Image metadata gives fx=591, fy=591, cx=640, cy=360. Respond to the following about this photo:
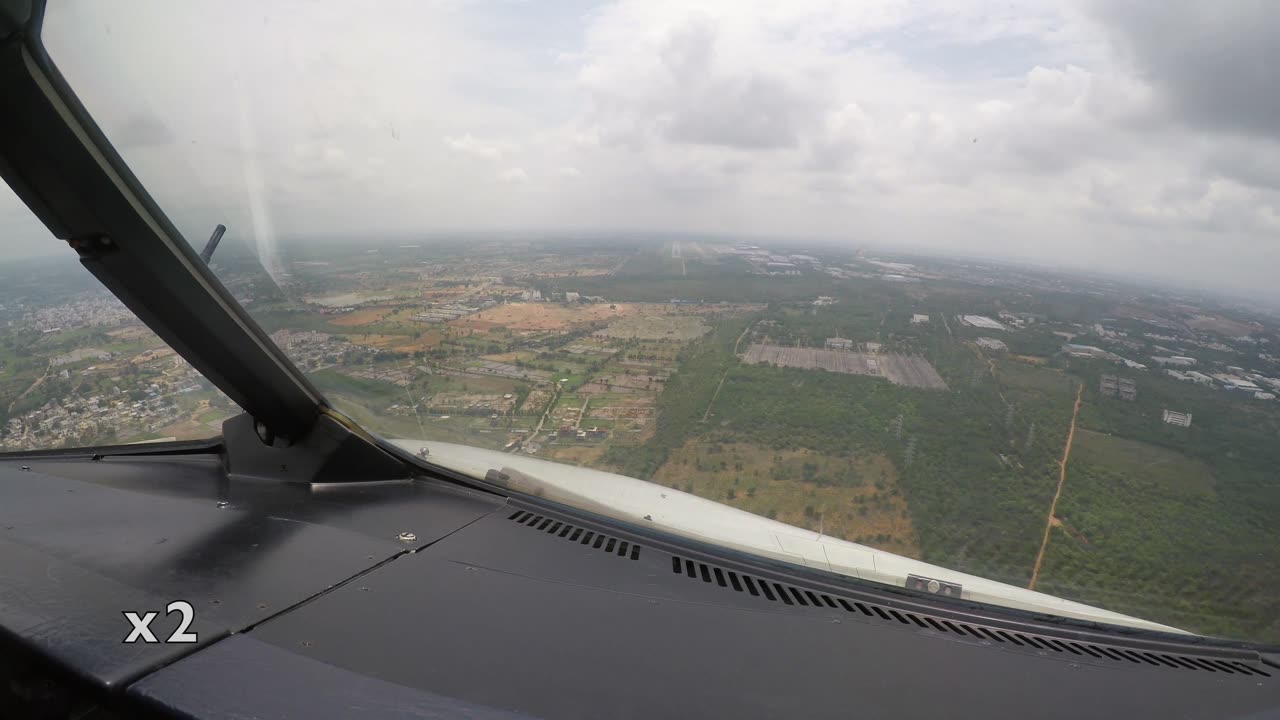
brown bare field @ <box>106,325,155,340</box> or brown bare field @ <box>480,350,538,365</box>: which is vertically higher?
brown bare field @ <box>106,325,155,340</box>

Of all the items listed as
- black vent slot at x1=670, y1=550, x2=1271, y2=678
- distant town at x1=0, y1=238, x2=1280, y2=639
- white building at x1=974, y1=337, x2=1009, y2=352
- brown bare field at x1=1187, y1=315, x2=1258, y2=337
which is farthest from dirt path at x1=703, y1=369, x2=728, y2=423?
brown bare field at x1=1187, y1=315, x2=1258, y2=337

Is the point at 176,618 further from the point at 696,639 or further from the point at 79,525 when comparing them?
the point at 696,639

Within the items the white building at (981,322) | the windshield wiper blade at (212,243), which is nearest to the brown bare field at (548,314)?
the windshield wiper blade at (212,243)

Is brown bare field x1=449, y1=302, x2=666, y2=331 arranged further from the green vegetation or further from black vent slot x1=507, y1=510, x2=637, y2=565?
black vent slot x1=507, y1=510, x2=637, y2=565

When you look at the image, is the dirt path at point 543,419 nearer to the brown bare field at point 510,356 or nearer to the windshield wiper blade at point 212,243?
the brown bare field at point 510,356

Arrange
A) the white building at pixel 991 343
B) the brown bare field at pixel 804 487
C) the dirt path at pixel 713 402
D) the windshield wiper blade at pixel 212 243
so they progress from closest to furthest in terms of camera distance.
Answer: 1. the windshield wiper blade at pixel 212 243
2. the brown bare field at pixel 804 487
3. the white building at pixel 991 343
4. the dirt path at pixel 713 402

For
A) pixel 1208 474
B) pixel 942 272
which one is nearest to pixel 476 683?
pixel 1208 474
